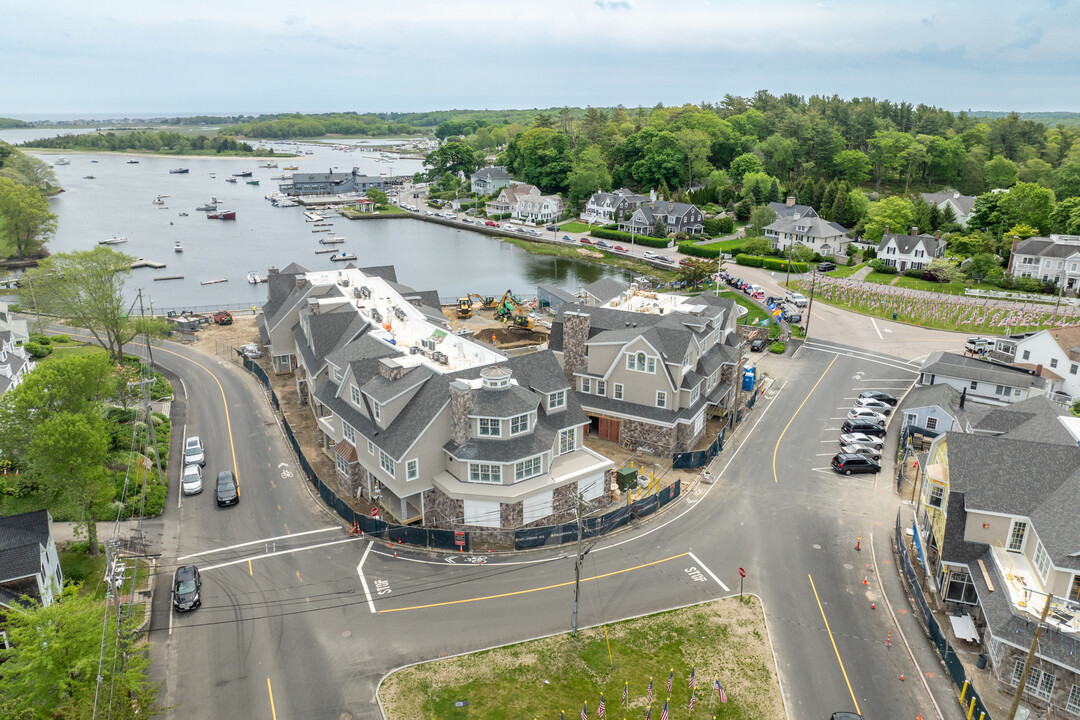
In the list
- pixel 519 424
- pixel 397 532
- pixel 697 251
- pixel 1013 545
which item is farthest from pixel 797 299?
pixel 397 532

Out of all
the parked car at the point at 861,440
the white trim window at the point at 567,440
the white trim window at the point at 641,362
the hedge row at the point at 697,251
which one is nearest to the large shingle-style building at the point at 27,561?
the white trim window at the point at 567,440

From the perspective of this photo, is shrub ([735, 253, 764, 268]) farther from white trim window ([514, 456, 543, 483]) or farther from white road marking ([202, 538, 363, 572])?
white road marking ([202, 538, 363, 572])

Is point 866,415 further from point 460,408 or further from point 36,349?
point 36,349

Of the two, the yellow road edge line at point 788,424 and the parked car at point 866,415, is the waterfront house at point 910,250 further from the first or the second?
the parked car at point 866,415

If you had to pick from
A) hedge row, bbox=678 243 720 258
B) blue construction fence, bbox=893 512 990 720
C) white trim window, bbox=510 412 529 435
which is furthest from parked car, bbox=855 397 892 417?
hedge row, bbox=678 243 720 258

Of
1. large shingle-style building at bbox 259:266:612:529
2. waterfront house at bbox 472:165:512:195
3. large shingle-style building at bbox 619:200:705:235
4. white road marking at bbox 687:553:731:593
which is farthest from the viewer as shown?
waterfront house at bbox 472:165:512:195

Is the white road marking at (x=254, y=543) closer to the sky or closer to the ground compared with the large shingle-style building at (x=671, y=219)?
closer to the ground

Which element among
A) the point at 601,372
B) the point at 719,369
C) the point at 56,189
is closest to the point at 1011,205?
the point at 719,369
